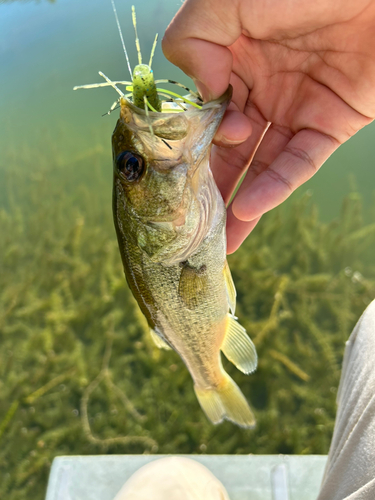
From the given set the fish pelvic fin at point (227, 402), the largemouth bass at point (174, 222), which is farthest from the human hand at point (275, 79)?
the fish pelvic fin at point (227, 402)

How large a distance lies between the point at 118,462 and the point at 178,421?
74 centimetres

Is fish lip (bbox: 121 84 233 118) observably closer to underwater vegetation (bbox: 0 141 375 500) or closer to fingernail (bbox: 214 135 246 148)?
fingernail (bbox: 214 135 246 148)

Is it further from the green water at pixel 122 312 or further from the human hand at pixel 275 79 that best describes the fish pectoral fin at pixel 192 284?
the green water at pixel 122 312

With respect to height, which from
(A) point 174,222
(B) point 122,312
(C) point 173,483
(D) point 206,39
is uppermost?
(D) point 206,39

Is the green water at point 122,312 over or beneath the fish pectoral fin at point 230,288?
beneath

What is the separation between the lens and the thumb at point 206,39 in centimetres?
116

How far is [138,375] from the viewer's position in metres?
3.31

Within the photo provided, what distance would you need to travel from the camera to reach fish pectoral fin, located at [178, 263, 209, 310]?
129 centimetres

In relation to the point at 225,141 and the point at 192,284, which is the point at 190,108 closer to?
the point at 225,141

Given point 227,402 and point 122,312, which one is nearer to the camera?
point 227,402

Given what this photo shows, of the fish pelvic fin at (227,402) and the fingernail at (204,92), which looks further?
the fish pelvic fin at (227,402)

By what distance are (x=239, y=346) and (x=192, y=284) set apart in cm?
45

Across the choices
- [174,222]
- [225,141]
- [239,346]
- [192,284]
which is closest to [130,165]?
[174,222]

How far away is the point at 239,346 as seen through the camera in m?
1.58
